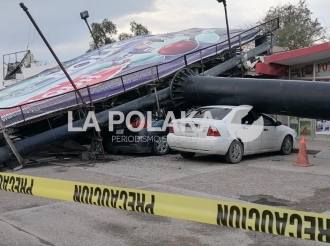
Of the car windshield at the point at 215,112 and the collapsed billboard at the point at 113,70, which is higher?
the collapsed billboard at the point at 113,70

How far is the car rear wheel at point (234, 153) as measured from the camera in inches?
425

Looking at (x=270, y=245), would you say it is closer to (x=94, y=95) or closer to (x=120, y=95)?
(x=94, y=95)

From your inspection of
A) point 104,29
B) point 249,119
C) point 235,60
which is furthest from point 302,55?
point 104,29

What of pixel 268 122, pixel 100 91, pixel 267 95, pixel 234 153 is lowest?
pixel 234 153

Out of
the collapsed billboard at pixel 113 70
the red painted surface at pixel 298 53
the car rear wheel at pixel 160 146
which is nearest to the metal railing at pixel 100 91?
the collapsed billboard at pixel 113 70

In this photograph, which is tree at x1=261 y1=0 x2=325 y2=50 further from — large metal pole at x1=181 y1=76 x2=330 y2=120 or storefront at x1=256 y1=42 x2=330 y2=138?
large metal pole at x1=181 y1=76 x2=330 y2=120

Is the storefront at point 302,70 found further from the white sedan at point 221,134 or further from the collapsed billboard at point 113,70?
the white sedan at point 221,134

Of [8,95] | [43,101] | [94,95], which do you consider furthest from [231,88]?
[8,95]

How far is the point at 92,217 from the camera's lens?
6.18m

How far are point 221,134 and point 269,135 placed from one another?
7.01 feet

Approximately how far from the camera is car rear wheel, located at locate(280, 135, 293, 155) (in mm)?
12752

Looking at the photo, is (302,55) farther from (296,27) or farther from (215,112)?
(296,27)

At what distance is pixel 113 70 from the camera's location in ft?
44.6

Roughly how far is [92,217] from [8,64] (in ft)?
99.9
